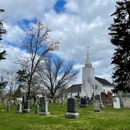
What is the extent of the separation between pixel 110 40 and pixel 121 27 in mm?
2153

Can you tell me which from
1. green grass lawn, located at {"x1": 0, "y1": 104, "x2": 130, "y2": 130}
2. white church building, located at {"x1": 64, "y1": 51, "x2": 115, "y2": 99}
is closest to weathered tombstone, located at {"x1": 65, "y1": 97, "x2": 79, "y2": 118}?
green grass lawn, located at {"x1": 0, "y1": 104, "x2": 130, "y2": 130}

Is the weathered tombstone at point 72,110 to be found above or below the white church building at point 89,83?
below

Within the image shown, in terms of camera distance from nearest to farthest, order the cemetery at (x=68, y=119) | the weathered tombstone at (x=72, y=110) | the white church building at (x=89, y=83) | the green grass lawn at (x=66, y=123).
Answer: the green grass lawn at (x=66, y=123), the cemetery at (x=68, y=119), the weathered tombstone at (x=72, y=110), the white church building at (x=89, y=83)

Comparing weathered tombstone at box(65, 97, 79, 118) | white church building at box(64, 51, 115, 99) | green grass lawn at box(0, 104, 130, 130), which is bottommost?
green grass lawn at box(0, 104, 130, 130)

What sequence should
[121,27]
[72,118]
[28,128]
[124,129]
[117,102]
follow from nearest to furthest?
1. [124,129]
2. [28,128]
3. [72,118]
4. [117,102]
5. [121,27]

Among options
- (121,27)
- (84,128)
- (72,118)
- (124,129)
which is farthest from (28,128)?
(121,27)

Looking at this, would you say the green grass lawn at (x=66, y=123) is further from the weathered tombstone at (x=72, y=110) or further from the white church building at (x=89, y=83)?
the white church building at (x=89, y=83)

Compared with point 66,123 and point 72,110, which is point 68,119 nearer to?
point 72,110

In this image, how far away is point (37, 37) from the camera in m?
21.4

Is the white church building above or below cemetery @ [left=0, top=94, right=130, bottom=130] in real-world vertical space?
above

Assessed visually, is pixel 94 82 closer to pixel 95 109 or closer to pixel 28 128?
pixel 95 109

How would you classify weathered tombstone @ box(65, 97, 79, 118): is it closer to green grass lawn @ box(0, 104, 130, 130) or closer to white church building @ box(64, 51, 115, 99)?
green grass lawn @ box(0, 104, 130, 130)

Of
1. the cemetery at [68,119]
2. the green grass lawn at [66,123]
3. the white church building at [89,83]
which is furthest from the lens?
the white church building at [89,83]

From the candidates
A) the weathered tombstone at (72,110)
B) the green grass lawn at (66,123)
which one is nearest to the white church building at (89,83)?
the weathered tombstone at (72,110)
